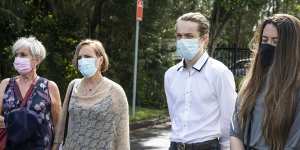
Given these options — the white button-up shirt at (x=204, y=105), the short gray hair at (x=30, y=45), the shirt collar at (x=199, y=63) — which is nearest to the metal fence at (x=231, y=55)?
the short gray hair at (x=30, y=45)

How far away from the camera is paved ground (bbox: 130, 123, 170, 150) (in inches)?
476

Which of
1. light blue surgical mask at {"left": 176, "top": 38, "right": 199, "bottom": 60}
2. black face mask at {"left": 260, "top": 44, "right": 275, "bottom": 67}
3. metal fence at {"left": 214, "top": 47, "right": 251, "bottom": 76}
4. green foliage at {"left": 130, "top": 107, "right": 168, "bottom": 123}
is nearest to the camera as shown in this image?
black face mask at {"left": 260, "top": 44, "right": 275, "bottom": 67}

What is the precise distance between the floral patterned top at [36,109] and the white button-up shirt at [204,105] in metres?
1.30

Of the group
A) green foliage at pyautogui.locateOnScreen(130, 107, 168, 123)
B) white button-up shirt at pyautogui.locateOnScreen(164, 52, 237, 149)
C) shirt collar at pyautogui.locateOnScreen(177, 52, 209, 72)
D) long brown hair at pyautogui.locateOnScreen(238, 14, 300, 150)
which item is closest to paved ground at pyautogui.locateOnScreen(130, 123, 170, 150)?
green foliage at pyautogui.locateOnScreen(130, 107, 168, 123)

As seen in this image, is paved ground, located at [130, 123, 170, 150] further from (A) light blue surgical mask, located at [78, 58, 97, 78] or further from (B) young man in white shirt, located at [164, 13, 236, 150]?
(B) young man in white shirt, located at [164, 13, 236, 150]

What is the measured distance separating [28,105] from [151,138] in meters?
8.33

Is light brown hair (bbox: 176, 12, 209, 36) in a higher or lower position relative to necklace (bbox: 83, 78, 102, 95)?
higher

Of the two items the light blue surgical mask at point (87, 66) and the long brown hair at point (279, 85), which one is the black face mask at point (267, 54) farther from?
the light blue surgical mask at point (87, 66)

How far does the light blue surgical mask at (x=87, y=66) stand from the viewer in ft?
16.7

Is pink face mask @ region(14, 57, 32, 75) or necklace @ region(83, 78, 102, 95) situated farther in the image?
pink face mask @ region(14, 57, 32, 75)

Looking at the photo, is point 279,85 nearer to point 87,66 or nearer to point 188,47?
point 188,47

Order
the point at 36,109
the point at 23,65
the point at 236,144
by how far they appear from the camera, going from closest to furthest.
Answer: the point at 236,144 → the point at 36,109 → the point at 23,65

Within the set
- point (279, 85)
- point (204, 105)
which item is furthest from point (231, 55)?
point (279, 85)

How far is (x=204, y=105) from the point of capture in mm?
Answer: 4441
